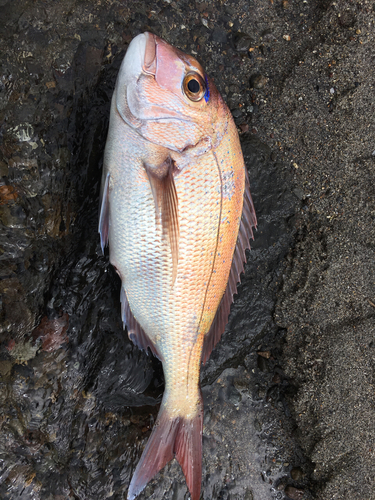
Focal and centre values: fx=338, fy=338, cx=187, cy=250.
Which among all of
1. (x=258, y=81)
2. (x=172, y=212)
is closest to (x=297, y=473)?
(x=172, y=212)

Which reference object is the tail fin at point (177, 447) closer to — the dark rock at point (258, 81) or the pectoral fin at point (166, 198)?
the pectoral fin at point (166, 198)

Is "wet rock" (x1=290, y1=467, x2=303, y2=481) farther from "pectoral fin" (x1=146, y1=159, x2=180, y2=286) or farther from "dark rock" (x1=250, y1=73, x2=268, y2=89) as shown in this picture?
"dark rock" (x1=250, y1=73, x2=268, y2=89)

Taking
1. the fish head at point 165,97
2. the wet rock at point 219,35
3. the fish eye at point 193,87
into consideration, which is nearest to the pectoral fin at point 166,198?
the fish head at point 165,97

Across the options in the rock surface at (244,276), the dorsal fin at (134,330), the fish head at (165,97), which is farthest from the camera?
the dorsal fin at (134,330)

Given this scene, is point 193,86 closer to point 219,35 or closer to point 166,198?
point 166,198

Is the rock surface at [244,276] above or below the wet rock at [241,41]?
below

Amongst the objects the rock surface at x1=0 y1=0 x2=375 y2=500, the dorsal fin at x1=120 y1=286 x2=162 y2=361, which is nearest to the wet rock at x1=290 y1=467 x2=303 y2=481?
the rock surface at x1=0 y1=0 x2=375 y2=500
